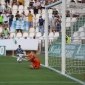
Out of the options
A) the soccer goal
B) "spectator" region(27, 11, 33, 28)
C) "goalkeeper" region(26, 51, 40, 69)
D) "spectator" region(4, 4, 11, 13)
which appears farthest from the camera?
"spectator" region(4, 4, 11, 13)

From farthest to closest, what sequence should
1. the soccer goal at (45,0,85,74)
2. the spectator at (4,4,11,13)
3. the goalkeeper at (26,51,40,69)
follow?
1. the spectator at (4,4,11,13)
2. the soccer goal at (45,0,85,74)
3. the goalkeeper at (26,51,40,69)

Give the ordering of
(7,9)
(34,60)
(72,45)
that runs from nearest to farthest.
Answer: (34,60)
(72,45)
(7,9)

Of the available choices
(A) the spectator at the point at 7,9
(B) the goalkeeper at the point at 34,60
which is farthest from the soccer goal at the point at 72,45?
(A) the spectator at the point at 7,9

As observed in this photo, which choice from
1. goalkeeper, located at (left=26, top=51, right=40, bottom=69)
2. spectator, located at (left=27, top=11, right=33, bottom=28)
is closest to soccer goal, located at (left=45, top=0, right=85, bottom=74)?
goalkeeper, located at (left=26, top=51, right=40, bottom=69)

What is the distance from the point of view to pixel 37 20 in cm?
3012

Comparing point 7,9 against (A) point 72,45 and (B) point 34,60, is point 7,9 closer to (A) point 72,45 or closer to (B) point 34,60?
(A) point 72,45

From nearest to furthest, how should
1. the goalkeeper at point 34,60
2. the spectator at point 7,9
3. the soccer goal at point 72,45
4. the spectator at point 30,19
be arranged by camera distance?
the goalkeeper at point 34,60
the soccer goal at point 72,45
the spectator at point 30,19
the spectator at point 7,9

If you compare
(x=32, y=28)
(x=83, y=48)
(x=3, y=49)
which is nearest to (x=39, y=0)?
(x=32, y=28)

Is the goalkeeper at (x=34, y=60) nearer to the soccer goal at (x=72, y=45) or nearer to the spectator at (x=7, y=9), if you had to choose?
the soccer goal at (x=72, y=45)

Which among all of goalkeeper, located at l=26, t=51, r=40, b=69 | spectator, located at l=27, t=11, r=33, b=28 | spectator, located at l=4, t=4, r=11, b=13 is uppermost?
spectator, located at l=4, t=4, r=11, b=13

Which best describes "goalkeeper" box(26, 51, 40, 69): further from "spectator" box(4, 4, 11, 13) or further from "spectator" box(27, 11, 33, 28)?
"spectator" box(4, 4, 11, 13)

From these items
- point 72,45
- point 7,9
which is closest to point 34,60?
point 72,45

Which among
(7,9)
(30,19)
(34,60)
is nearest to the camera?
(34,60)

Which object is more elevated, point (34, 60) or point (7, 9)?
point (7, 9)
